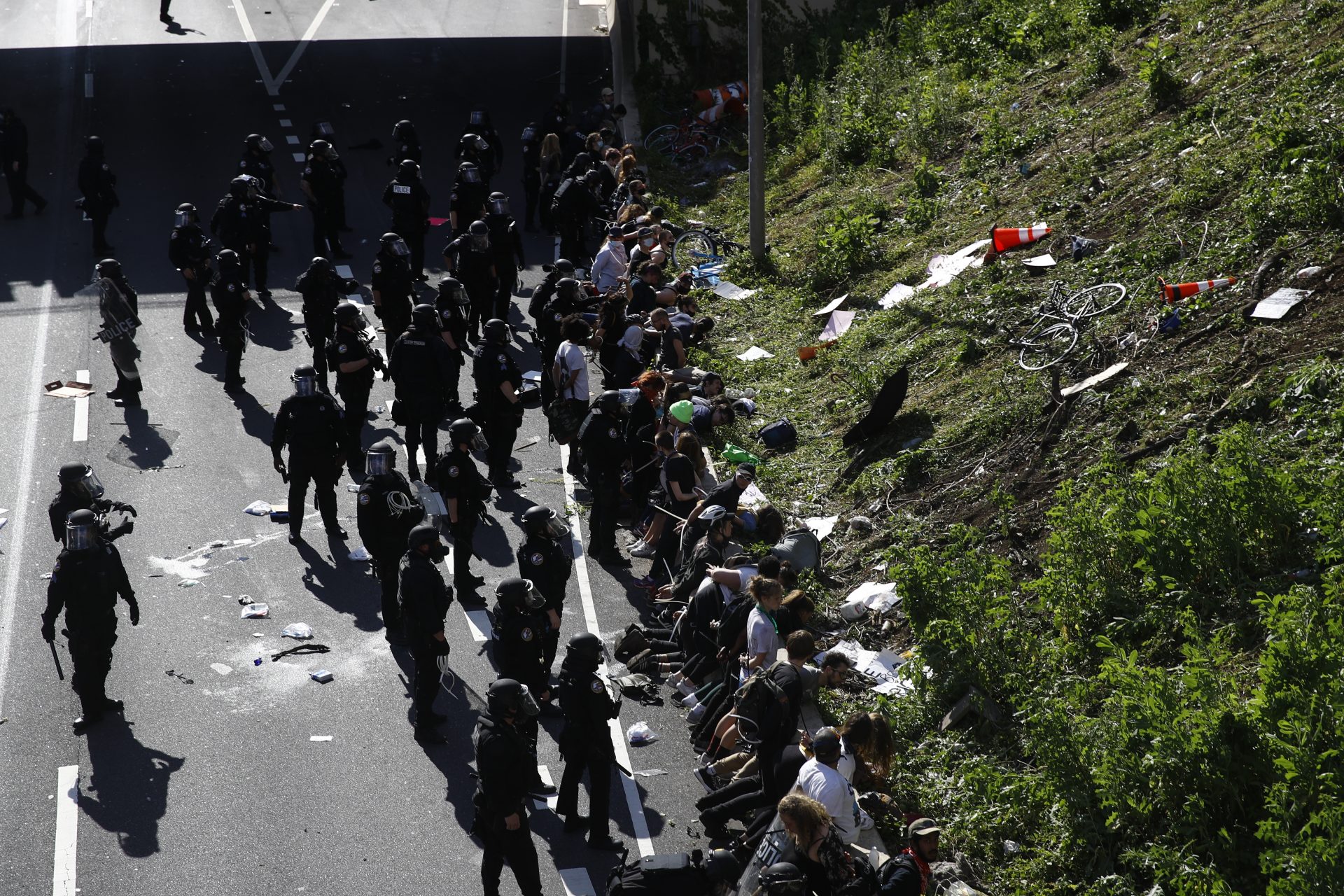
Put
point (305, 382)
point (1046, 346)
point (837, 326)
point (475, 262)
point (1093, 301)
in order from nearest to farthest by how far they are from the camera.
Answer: point (305, 382) < point (1046, 346) < point (1093, 301) < point (837, 326) < point (475, 262)

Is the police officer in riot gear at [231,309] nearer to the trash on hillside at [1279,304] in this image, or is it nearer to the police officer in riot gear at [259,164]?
the police officer in riot gear at [259,164]

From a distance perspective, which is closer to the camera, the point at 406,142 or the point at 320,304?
the point at 320,304

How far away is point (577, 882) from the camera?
8422 millimetres

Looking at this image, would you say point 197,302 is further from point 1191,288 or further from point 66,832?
point 1191,288

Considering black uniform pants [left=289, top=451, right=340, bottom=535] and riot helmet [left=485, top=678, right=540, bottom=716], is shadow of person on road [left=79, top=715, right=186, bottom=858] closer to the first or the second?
riot helmet [left=485, top=678, right=540, bottom=716]

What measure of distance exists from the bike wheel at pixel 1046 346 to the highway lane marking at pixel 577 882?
22.4 feet

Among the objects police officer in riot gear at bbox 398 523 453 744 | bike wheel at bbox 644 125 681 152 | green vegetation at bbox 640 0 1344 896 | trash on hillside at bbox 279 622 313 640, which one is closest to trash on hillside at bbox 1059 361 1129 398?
green vegetation at bbox 640 0 1344 896

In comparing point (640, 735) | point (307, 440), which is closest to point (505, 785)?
point (640, 735)

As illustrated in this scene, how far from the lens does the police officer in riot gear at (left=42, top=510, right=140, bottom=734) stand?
31.8 ft

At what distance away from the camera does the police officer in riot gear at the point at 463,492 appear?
38.2ft

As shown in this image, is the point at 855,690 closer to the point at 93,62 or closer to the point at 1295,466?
the point at 1295,466

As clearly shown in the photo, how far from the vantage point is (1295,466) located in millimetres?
9008

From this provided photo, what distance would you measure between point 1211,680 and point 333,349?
9998mm

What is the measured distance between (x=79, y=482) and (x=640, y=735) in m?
4.99
